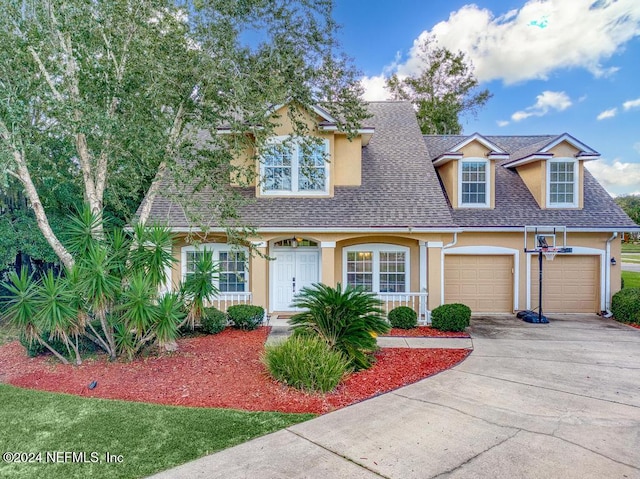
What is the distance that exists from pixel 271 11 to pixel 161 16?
2.37 m


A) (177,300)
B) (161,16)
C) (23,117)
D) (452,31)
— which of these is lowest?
(177,300)

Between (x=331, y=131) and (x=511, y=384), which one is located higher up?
(x=331, y=131)

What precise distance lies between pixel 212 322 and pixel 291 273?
10.8 feet

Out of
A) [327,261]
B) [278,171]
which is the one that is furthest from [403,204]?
[278,171]

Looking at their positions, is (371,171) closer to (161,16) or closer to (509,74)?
(161,16)

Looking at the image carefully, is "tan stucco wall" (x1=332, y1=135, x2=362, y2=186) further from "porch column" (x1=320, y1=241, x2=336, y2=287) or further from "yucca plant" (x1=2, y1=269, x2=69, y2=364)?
"yucca plant" (x1=2, y1=269, x2=69, y2=364)

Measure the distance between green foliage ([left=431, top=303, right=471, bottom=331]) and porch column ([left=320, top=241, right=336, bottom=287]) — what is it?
325cm

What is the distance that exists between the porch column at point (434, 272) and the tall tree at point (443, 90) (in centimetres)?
1459

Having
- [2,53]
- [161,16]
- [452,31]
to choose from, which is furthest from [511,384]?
[452,31]

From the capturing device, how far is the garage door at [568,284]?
41.5 feet

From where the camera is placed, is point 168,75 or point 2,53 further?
point 168,75

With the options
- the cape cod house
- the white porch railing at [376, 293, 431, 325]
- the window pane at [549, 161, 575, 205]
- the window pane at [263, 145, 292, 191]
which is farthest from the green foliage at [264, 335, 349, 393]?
the window pane at [549, 161, 575, 205]

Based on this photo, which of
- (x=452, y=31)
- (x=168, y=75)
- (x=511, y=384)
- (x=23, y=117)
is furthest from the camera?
(x=452, y=31)

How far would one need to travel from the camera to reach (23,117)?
282 inches
